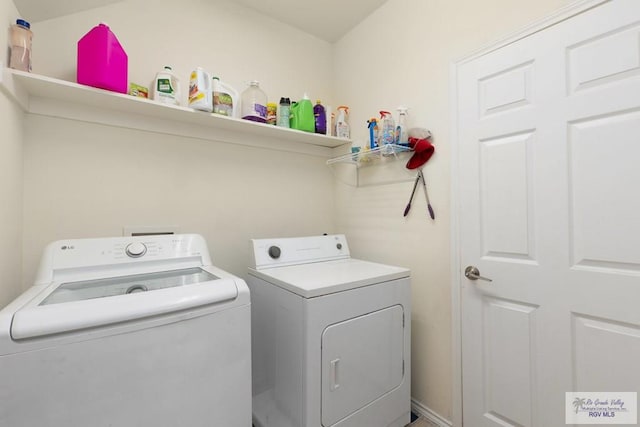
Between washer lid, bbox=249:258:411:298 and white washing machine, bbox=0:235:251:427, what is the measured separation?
323 millimetres

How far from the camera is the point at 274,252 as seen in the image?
1.80 meters

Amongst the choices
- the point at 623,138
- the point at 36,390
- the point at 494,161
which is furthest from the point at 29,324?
the point at 623,138

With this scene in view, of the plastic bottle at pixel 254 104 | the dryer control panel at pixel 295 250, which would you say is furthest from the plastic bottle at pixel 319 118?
the dryer control panel at pixel 295 250

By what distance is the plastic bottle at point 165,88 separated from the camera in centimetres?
161

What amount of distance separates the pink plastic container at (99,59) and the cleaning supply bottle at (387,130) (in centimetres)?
153

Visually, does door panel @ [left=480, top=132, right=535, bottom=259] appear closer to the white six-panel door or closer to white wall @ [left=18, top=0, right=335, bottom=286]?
the white six-panel door

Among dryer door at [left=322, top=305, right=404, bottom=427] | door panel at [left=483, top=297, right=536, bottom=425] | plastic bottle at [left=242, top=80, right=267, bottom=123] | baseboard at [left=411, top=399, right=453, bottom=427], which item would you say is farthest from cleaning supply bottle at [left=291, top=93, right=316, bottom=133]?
baseboard at [left=411, top=399, right=453, bottom=427]

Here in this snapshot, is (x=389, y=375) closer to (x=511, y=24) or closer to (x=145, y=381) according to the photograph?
(x=145, y=381)

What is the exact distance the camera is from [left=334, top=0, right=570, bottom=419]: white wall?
1.59 meters

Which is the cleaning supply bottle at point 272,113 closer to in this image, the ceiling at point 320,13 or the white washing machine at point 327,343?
the ceiling at point 320,13

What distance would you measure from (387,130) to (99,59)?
5.27 ft

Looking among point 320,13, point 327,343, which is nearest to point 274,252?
point 327,343

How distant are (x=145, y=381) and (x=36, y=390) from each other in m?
0.26

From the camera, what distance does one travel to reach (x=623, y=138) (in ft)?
3.64
